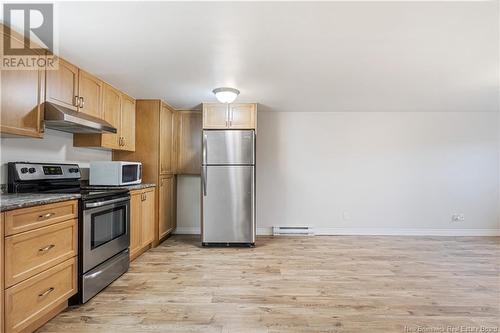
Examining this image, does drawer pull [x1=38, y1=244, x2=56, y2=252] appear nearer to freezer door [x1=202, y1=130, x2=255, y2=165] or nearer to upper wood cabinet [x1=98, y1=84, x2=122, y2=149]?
upper wood cabinet [x1=98, y1=84, x2=122, y2=149]

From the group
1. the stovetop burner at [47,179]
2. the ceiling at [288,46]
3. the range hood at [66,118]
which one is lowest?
the stovetop burner at [47,179]

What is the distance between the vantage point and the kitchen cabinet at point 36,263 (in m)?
1.70

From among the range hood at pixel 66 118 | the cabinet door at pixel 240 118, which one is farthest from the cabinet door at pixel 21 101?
the cabinet door at pixel 240 118

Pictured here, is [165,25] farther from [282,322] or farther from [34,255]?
[282,322]

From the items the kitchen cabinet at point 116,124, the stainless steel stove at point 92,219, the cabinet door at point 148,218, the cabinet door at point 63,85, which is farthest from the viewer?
the cabinet door at point 148,218

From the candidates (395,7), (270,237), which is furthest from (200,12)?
(270,237)

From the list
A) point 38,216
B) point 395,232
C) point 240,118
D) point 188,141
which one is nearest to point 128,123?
point 188,141

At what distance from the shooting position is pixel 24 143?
8.46ft

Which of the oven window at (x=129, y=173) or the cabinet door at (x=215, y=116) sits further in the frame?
the cabinet door at (x=215, y=116)

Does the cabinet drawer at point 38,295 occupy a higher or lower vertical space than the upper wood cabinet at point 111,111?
lower

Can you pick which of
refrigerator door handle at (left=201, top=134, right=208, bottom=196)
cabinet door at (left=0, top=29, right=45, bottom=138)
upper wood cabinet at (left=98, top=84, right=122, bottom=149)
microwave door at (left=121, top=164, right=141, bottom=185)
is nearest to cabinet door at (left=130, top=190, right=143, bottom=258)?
microwave door at (left=121, top=164, right=141, bottom=185)

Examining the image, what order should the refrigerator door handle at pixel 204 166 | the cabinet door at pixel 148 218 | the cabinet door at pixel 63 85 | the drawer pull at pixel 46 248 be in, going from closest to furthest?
the drawer pull at pixel 46 248 < the cabinet door at pixel 63 85 < the cabinet door at pixel 148 218 < the refrigerator door handle at pixel 204 166

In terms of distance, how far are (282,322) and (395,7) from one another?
224 centimetres

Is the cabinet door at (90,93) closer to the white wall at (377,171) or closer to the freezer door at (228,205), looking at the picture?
the freezer door at (228,205)
